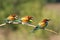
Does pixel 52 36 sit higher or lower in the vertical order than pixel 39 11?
lower

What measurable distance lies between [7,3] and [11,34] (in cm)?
59

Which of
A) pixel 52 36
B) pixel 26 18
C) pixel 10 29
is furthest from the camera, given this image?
pixel 10 29

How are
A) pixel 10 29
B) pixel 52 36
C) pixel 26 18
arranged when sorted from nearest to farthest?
pixel 26 18 < pixel 52 36 < pixel 10 29

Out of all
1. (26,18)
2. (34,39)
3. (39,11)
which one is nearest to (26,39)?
(34,39)

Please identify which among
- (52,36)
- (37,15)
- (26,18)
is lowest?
(52,36)

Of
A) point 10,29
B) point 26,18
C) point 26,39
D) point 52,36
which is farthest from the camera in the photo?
point 10,29

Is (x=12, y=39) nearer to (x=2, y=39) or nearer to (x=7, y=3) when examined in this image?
(x=2, y=39)

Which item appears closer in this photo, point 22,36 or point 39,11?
point 22,36

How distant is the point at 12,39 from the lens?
4.23m

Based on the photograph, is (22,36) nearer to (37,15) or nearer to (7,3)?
(37,15)

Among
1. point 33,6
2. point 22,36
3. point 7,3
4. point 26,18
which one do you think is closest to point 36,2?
point 33,6

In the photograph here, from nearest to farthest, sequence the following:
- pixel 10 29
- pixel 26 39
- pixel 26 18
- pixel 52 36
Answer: pixel 26 18, pixel 26 39, pixel 52 36, pixel 10 29

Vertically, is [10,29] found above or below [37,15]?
below

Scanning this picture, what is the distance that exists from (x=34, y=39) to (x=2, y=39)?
554mm
